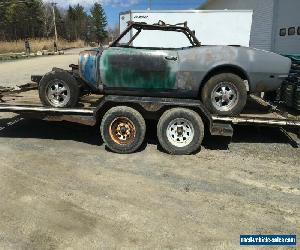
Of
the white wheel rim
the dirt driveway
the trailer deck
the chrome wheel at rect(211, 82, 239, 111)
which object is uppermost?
the chrome wheel at rect(211, 82, 239, 111)

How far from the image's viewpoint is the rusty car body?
6.21 metres

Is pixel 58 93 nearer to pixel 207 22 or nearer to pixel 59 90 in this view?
pixel 59 90

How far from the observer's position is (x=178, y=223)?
4055 millimetres

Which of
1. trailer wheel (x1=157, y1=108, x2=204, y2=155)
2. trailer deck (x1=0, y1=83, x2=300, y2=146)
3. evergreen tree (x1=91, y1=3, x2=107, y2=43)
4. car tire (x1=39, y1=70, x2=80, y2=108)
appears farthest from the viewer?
evergreen tree (x1=91, y1=3, x2=107, y2=43)

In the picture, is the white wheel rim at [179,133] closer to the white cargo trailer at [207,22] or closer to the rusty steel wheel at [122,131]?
the rusty steel wheel at [122,131]

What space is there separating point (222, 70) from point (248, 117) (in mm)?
949

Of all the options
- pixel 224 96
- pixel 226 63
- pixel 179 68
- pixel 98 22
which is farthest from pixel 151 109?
pixel 98 22

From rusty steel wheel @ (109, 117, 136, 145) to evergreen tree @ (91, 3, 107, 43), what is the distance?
11429 cm

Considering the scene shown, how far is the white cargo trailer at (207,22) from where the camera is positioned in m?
14.2

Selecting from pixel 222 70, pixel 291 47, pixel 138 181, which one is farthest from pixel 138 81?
pixel 291 47

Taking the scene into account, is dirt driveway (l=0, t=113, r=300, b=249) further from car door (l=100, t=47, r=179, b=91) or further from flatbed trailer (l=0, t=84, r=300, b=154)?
car door (l=100, t=47, r=179, b=91)

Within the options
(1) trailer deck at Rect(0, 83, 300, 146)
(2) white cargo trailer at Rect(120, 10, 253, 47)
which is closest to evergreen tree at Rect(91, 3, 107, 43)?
(2) white cargo trailer at Rect(120, 10, 253, 47)

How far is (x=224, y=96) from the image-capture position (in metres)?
6.31

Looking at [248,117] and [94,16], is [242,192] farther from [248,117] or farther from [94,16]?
[94,16]
